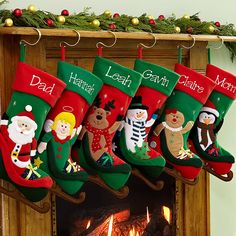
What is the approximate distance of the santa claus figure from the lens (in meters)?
1.56

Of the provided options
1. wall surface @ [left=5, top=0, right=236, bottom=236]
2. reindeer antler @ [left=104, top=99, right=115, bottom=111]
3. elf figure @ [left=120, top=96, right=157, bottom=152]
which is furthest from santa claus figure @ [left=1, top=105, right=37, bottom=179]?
wall surface @ [left=5, top=0, right=236, bottom=236]

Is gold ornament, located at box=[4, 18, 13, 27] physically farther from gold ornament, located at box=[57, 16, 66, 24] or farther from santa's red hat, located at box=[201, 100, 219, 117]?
santa's red hat, located at box=[201, 100, 219, 117]

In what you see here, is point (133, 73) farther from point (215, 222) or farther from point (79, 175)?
point (215, 222)

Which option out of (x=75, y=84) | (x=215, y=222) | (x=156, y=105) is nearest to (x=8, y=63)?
(x=75, y=84)

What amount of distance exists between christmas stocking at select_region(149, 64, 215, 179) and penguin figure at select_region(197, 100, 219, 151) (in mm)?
95

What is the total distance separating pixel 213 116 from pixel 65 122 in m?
0.64

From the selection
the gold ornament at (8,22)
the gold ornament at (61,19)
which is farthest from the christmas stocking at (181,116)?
the gold ornament at (8,22)

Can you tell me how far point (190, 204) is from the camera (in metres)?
2.19

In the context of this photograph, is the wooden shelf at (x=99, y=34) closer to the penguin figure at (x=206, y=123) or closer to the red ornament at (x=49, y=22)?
the red ornament at (x=49, y=22)

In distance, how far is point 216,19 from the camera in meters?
2.29

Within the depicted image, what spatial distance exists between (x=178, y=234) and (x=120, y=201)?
32cm

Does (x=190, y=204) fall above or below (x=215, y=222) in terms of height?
above

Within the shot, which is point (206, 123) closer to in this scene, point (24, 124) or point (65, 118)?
point (65, 118)

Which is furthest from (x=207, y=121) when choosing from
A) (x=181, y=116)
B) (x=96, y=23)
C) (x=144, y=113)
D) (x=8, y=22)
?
(x=8, y=22)
